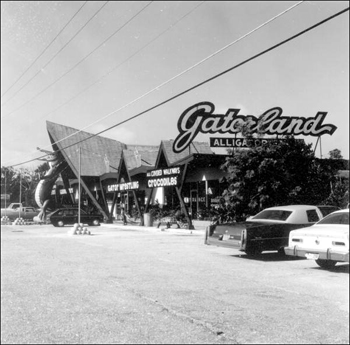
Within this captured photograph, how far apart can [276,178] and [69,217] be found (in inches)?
1394

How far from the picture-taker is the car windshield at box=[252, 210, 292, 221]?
9.52 ft

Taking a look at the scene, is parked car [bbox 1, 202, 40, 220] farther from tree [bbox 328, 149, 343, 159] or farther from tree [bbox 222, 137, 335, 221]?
tree [bbox 328, 149, 343, 159]

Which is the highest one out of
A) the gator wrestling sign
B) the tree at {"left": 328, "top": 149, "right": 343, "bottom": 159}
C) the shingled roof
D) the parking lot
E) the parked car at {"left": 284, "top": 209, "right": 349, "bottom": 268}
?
the shingled roof

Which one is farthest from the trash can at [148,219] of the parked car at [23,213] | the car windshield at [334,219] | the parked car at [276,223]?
the car windshield at [334,219]

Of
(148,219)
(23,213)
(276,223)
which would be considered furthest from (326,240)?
(23,213)

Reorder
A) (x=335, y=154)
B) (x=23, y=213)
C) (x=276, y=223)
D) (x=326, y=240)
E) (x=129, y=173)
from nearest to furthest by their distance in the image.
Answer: (x=326, y=240)
(x=335, y=154)
(x=276, y=223)
(x=129, y=173)
(x=23, y=213)

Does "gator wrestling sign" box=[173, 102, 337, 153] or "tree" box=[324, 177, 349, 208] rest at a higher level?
"gator wrestling sign" box=[173, 102, 337, 153]

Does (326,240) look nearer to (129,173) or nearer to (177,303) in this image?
(177,303)

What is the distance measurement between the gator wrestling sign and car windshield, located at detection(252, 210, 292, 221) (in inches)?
20.8

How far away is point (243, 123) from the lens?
3.46m

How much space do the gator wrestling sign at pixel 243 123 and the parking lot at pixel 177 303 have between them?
2.86ft

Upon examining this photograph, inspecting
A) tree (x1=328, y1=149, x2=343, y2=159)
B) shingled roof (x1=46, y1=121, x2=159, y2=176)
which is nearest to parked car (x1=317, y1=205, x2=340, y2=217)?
tree (x1=328, y1=149, x2=343, y2=159)

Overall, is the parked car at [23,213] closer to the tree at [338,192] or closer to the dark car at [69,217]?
the dark car at [69,217]

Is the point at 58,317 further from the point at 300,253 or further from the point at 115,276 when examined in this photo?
the point at 300,253
